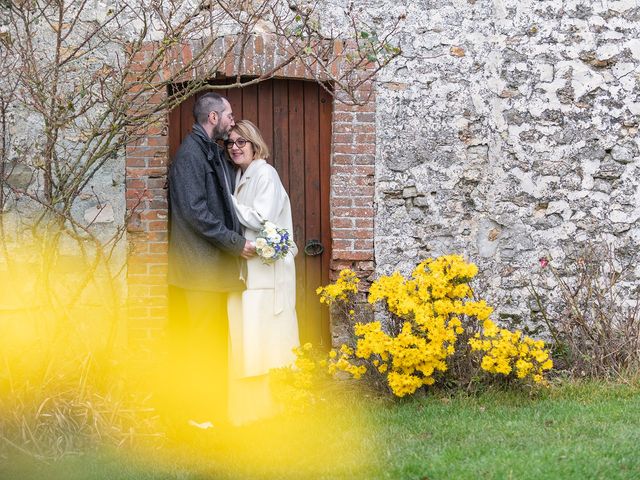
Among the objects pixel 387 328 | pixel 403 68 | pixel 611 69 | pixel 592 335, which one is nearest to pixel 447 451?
pixel 387 328

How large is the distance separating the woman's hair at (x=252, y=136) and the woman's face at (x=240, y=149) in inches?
0.8

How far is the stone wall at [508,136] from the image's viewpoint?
5.80 metres

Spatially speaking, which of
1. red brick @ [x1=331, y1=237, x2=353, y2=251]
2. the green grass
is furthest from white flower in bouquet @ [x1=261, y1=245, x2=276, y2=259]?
the green grass

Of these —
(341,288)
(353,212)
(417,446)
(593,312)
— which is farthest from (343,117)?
(417,446)

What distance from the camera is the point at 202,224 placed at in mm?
4848

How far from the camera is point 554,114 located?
593 centimetres

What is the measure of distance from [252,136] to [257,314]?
110cm

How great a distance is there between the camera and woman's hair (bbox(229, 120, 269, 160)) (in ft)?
17.1

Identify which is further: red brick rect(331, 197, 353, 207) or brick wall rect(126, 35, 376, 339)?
red brick rect(331, 197, 353, 207)

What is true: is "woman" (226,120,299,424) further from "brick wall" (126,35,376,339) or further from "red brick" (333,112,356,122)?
"red brick" (333,112,356,122)

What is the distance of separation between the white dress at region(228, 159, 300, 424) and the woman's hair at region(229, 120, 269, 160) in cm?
8

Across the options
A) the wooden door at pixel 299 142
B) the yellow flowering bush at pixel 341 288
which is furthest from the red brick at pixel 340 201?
the yellow flowering bush at pixel 341 288

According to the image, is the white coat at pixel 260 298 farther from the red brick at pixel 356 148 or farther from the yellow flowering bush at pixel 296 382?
the red brick at pixel 356 148

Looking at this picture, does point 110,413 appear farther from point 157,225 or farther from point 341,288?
point 341,288
